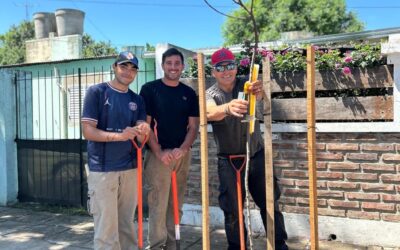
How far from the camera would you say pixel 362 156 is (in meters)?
4.39

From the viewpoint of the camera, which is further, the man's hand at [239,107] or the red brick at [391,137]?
the red brick at [391,137]

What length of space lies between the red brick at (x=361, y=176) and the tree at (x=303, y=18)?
17.5 meters

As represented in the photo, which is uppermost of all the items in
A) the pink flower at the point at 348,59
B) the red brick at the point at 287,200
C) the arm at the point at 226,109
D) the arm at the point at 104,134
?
the pink flower at the point at 348,59

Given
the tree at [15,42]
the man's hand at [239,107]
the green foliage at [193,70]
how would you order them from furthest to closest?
the tree at [15,42] < the green foliage at [193,70] < the man's hand at [239,107]

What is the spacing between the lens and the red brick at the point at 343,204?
4.49 m

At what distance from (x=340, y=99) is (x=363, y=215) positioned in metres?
1.24

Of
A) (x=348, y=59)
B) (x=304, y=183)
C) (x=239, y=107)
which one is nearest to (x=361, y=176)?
(x=304, y=183)

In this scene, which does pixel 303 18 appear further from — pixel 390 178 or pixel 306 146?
pixel 390 178

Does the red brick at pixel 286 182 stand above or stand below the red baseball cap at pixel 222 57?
below

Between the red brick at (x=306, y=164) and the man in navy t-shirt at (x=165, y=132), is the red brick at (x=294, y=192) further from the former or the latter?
the man in navy t-shirt at (x=165, y=132)

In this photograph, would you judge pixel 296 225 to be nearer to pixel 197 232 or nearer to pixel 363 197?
pixel 363 197

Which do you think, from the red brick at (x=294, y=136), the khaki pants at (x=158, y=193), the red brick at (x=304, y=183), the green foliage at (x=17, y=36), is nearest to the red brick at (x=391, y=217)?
the red brick at (x=304, y=183)

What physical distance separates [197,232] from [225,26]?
67.2 ft

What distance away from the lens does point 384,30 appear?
9.35 metres
